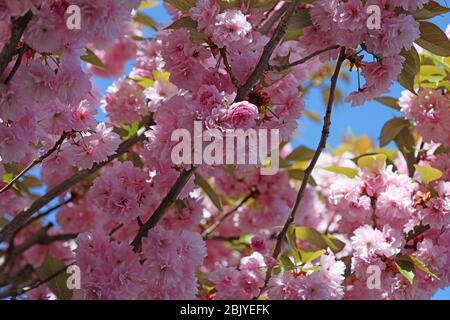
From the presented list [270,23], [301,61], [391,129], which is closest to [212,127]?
[301,61]

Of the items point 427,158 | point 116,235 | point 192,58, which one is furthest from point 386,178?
point 116,235

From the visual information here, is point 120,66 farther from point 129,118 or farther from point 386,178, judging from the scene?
point 386,178

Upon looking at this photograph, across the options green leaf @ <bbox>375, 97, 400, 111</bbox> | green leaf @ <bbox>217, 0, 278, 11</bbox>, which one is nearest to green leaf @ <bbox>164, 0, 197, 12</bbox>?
green leaf @ <bbox>217, 0, 278, 11</bbox>

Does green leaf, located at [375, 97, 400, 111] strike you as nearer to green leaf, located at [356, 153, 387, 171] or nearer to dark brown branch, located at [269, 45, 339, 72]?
green leaf, located at [356, 153, 387, 171]

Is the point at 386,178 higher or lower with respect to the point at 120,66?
lower

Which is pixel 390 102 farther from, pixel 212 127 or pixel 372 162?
pixel 212 127

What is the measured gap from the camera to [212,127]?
66.5 inches

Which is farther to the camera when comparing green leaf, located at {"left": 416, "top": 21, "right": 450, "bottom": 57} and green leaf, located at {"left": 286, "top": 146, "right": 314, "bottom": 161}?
green leaf, located at {"left": 286, "top": 146, "right": 314, "bottom": 161}

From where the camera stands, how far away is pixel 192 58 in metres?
1.93

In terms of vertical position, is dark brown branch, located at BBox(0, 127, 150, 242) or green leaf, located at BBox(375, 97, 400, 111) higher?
green leaf, located at BBox(375, 97, 400, 111)

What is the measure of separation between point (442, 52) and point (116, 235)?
5.32 feet

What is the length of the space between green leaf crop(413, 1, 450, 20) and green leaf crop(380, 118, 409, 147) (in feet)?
2.68

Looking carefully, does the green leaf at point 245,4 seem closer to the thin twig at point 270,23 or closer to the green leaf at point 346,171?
the thin twig at point 270,23

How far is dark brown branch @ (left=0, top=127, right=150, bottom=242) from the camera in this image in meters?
2.03
